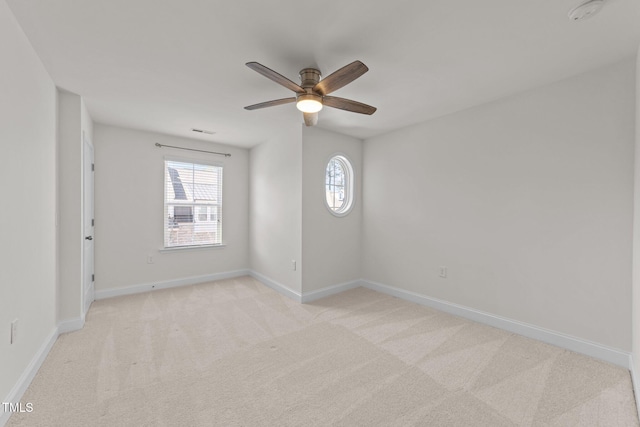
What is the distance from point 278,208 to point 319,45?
256 cm

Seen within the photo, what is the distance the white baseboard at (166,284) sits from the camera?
12.1 feet

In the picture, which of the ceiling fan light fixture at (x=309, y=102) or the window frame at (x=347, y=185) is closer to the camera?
the ceiling fan light fixture at (x=309, y=102)

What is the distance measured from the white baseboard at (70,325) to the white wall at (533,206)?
12.2ft

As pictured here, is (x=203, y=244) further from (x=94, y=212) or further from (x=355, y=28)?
(x=355, y=28)

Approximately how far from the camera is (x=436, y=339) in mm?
2545

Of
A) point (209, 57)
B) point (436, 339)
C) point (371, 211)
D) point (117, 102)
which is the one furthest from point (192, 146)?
point (436, 339)

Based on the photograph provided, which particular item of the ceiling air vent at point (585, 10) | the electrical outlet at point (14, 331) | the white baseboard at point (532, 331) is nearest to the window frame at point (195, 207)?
the electrical outlet at point (14, 331)

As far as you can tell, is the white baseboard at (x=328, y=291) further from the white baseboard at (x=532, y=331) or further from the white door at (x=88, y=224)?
the white door at (x=88, y=224)

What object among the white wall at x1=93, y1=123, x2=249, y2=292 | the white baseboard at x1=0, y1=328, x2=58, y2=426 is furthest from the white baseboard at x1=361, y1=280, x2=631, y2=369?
the white baseboard at x1=0, y1=328, x2=58, y2=426

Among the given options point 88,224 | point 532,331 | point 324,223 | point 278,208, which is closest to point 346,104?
point 324,223

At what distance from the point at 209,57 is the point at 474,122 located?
272 centimetres

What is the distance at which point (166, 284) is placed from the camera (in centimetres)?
413

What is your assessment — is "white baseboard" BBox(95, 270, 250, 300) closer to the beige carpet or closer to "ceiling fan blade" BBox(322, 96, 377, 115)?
the beige carpet

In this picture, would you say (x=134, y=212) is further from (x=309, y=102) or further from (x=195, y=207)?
(x=309, y=102)
